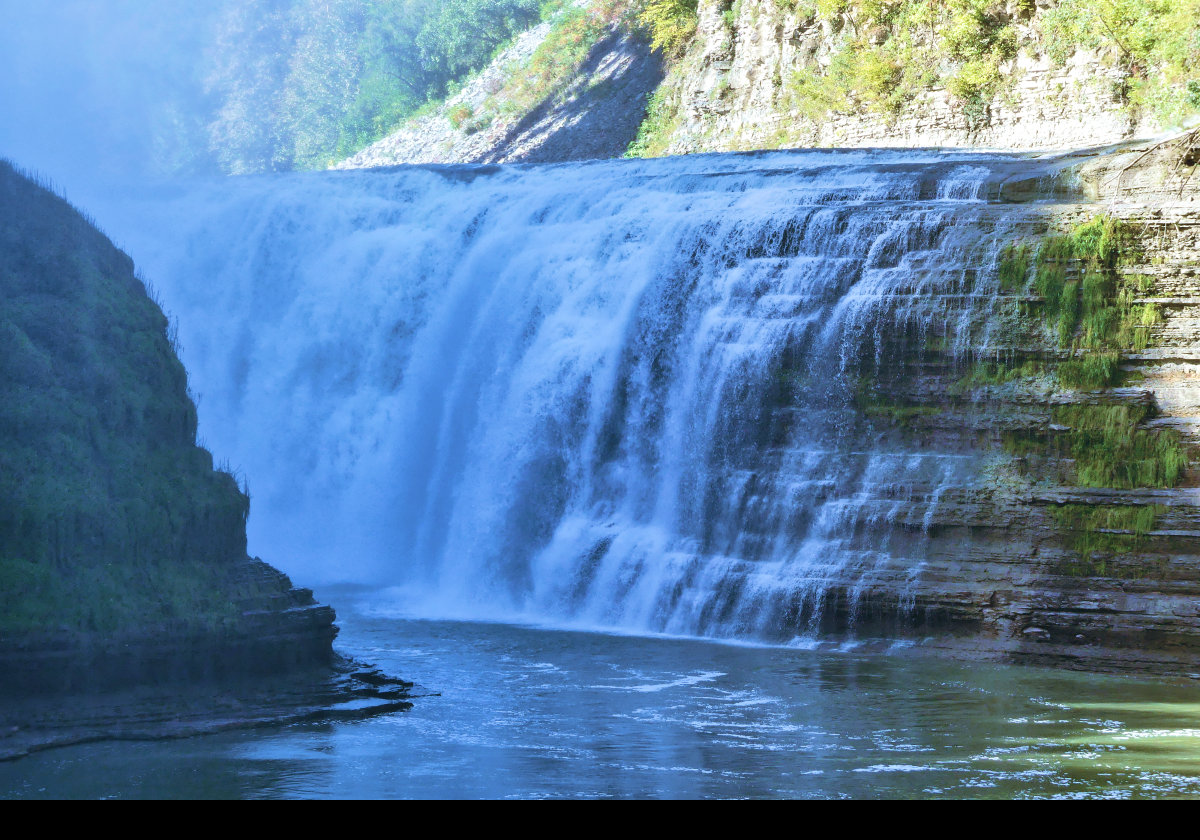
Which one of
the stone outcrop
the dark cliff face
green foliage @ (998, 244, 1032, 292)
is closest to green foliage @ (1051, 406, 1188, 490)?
green foliage @ (998, 244, 1032, 292)

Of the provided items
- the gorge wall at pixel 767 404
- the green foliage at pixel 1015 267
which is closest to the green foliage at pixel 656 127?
the gorge wall at pixel 767 404

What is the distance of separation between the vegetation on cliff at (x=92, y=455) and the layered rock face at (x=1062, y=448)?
621cm

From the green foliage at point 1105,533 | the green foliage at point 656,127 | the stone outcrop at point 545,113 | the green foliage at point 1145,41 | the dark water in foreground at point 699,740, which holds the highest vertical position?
the stone outcrop at point 545,113

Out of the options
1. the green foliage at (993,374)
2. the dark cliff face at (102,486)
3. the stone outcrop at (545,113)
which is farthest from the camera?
the stone outcrop at (545,113)

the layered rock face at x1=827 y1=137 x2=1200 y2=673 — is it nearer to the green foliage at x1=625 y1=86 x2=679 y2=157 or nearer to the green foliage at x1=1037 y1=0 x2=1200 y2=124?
the green foliage at x1=1037 y1=0 x2=1200 y2=124

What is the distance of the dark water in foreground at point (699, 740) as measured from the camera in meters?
7.09

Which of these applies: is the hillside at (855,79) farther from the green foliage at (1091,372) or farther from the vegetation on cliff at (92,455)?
the vegetation on cliff at (92,455)

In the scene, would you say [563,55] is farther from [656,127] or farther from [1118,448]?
[1118,448]

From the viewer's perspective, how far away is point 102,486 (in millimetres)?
9227

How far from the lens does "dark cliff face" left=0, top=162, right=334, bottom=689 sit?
862 centimetres

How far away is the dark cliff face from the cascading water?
5440mm

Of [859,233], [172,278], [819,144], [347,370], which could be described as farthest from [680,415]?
[819,144]

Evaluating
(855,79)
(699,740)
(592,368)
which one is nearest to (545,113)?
(855,79)

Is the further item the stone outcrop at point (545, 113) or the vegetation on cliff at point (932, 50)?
the stone outcrop at point (545, 113)
